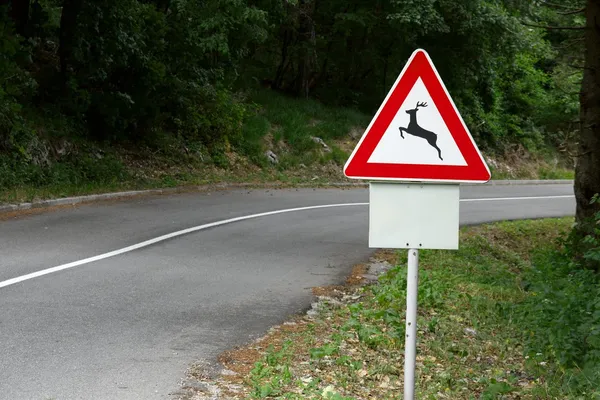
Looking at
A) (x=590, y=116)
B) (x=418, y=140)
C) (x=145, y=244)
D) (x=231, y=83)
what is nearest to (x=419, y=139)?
(x=418, y=140)

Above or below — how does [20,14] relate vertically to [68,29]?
above

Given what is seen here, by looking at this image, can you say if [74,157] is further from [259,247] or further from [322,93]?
[322,93]

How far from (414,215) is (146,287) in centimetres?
521

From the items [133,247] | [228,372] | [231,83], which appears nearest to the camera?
[228,372]

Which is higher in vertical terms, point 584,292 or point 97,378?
point 97,378

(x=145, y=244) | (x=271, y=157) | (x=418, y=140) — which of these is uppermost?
(x=418, y=140)

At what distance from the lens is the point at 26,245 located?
38.1 ft

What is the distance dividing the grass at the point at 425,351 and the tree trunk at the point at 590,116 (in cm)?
520

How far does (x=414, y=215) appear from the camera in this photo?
15.2 feet

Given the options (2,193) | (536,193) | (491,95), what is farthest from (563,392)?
(491,95)

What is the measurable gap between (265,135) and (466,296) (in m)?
20.3

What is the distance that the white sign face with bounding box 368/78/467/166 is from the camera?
4.62 meters

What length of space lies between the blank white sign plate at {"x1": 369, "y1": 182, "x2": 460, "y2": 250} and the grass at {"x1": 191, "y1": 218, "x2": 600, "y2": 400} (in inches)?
58.7

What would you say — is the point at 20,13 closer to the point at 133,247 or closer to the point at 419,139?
the point at 133,247
